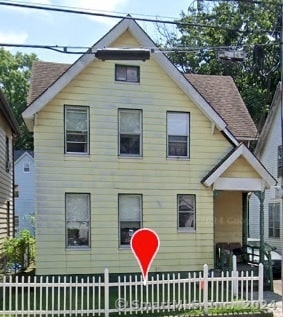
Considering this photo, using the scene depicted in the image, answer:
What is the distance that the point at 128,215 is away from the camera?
14.4 m

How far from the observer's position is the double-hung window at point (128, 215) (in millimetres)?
14344

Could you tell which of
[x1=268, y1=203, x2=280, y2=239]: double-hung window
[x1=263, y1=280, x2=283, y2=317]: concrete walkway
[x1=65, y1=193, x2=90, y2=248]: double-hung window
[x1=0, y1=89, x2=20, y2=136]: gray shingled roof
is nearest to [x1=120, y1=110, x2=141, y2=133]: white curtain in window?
[x1=65, y1=193, x2=90, y2=248]: double-hung window

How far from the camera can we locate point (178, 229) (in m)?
14.8

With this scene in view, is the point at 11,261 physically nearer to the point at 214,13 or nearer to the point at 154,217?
the point at 154,217

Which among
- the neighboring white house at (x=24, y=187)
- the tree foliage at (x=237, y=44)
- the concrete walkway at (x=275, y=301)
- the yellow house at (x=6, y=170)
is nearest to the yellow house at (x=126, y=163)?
the concrete walkway at (x=275, y=301)

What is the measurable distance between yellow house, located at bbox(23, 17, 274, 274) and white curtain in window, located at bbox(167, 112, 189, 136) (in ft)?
0.10

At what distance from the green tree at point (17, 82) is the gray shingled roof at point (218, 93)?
3339 cm

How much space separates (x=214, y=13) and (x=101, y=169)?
2811cm

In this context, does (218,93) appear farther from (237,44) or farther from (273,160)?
(237,44)

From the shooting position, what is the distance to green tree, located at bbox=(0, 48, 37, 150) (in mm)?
51906

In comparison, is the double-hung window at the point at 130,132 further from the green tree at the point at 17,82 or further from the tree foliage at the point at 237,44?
the green tree at the point at 17,82

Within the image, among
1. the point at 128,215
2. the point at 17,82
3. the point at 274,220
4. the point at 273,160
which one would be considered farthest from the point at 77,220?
the point at 17,82

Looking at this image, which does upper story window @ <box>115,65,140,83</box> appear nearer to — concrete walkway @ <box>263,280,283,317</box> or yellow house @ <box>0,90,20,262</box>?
yellow house @ <box>0,90,20,262</box>

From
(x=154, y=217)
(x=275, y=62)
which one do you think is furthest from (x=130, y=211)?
(x=275, y=62)
